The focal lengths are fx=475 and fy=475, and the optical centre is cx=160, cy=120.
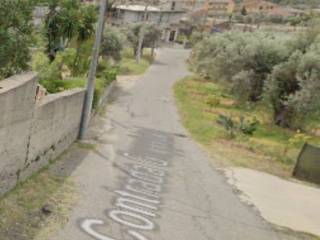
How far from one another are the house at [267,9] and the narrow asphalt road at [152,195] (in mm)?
90419

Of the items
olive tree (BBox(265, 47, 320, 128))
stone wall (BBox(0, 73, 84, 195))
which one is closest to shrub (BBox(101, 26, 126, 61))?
olive tree (BBox(265, 47, 320, 128))

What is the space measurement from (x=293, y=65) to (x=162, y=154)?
32.0 feet

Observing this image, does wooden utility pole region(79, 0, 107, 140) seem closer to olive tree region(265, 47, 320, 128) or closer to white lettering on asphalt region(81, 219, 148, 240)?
white lettering on asphalt region(81, 219, 148, 240)

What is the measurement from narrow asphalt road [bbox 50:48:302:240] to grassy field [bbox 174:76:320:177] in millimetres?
1088

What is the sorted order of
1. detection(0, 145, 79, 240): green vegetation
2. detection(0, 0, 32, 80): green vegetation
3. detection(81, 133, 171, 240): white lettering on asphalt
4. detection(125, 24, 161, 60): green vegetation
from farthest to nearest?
detection(125, 24, 161, 60): green vegetation
detection(0, 0, 32, 80): green vegetation
detection(81, 133, 171, 240): white lettering on asphalt
detection(0, 145, 79, 240): green vegetation

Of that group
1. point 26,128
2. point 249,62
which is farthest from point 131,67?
point 26,128

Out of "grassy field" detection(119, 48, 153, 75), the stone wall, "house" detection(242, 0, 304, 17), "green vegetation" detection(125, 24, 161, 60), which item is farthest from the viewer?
"house" detection(242, 0, 304, 17)

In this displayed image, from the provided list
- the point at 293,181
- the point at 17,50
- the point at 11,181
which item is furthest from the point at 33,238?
the point at 293,181

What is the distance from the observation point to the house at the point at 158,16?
92.1m

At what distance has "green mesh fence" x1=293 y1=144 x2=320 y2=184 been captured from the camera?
1551cm

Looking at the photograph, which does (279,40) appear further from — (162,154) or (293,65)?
(162,154)

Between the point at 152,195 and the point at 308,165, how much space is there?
23.3 feet

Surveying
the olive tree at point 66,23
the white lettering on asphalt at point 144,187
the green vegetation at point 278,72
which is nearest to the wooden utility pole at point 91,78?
the white lettering on asphalt at point 144,187

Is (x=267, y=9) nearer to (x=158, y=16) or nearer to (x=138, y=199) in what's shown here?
(x=158, y=16)
